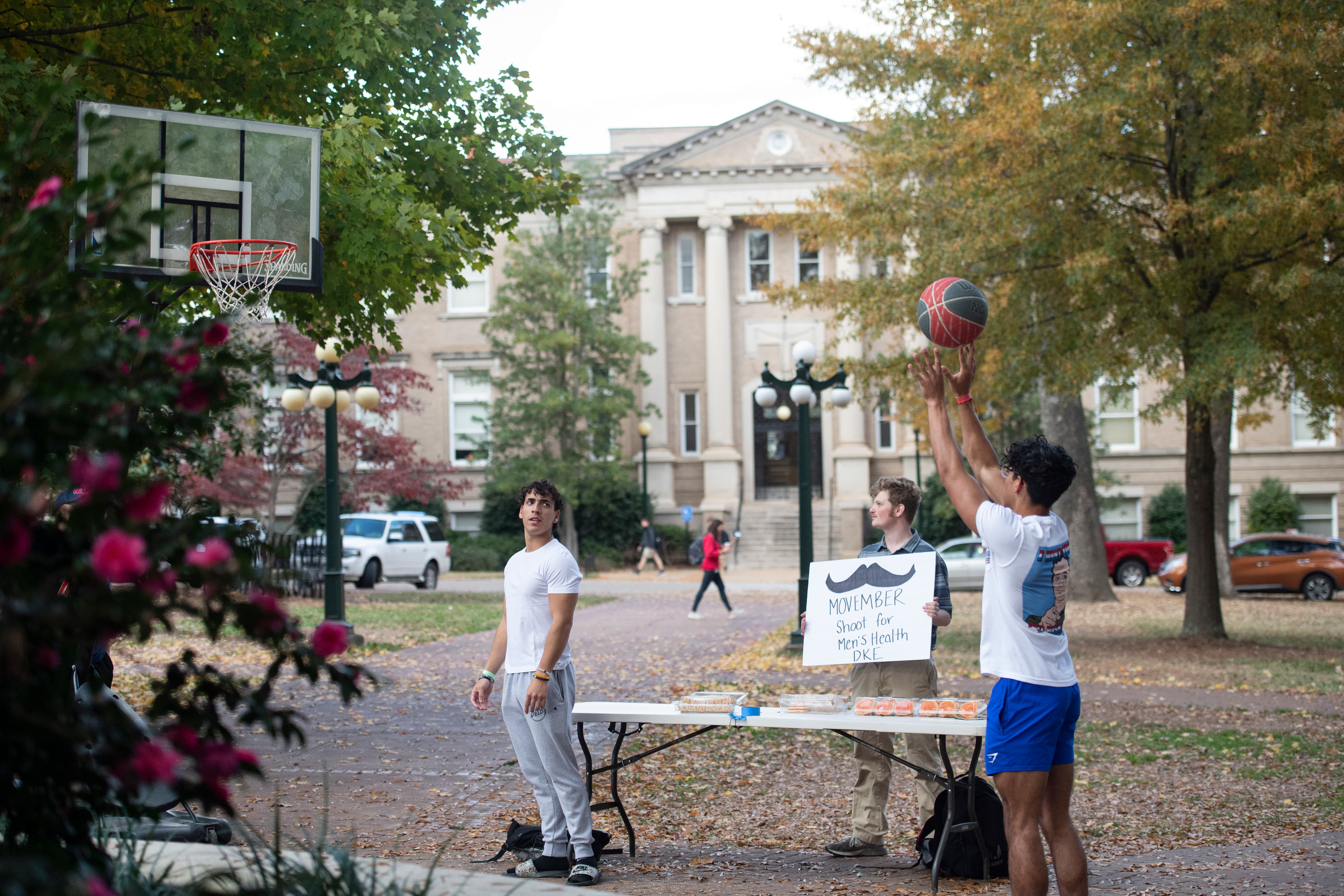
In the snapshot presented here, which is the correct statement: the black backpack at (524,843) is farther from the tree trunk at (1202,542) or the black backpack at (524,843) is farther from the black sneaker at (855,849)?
the tree trunk at (1202,542)

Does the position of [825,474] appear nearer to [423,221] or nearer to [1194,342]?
[1194,342]

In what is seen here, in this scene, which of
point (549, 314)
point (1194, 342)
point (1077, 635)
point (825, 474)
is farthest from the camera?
point (825, 474)

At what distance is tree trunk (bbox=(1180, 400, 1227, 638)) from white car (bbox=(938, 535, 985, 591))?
11.0m

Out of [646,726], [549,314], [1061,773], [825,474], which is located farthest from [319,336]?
[825,474]

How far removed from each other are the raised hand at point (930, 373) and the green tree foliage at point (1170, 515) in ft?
125

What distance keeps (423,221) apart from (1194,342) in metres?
9.34

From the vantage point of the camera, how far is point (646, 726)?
34.7 feet

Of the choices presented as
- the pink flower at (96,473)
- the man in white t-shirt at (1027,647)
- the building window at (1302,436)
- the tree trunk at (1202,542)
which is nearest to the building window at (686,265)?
the building window at (1302,436)

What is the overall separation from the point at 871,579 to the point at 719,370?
118ft

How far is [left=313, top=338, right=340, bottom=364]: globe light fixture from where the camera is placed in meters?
12.0

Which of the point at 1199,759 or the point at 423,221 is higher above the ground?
the point at 423,221

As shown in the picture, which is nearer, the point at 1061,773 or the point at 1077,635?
the point at 1061,773

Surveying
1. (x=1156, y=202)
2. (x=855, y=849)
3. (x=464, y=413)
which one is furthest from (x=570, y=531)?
(x=855, y=849)

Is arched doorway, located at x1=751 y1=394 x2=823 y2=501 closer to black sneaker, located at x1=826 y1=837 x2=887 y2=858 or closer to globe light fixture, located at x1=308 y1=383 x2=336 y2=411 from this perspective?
globe light fixture, located at x1=308 y1=383 x2=336 y2=411
